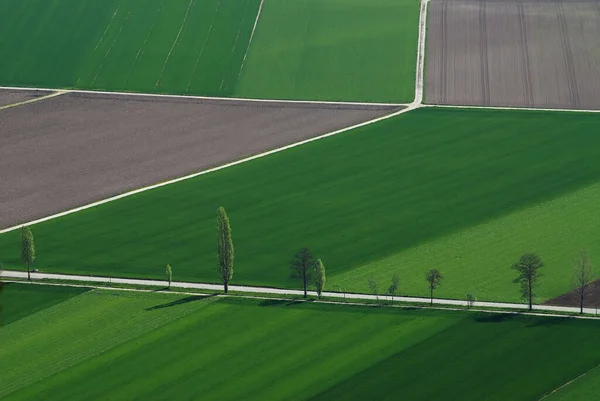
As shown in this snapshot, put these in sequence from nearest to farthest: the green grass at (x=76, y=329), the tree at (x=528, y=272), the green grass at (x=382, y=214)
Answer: the green grass at (x=76, y=329) → the tree at (x=528, y=272) → the green grass at (x=382, y=214)

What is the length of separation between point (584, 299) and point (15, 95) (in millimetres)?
89827

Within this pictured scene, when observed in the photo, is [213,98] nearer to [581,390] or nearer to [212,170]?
[212,170]

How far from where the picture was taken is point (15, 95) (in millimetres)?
189250

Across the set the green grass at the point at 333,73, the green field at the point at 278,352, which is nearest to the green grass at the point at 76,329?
the green field at the point at 278,352

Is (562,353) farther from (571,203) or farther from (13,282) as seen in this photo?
(13,282)

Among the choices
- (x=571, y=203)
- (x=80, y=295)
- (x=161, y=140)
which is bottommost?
(x=80, y=295)

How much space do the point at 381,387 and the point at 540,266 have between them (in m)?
25.0

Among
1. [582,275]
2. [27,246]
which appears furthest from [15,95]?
[582,275]

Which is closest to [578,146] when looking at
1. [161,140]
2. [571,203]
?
[571,203]

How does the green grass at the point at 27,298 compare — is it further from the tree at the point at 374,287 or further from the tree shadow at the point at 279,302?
the tree at the point at 374,287

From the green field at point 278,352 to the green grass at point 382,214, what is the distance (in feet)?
24.6

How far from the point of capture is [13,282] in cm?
13812

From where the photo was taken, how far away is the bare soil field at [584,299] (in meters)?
132

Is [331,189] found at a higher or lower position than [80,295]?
higher
